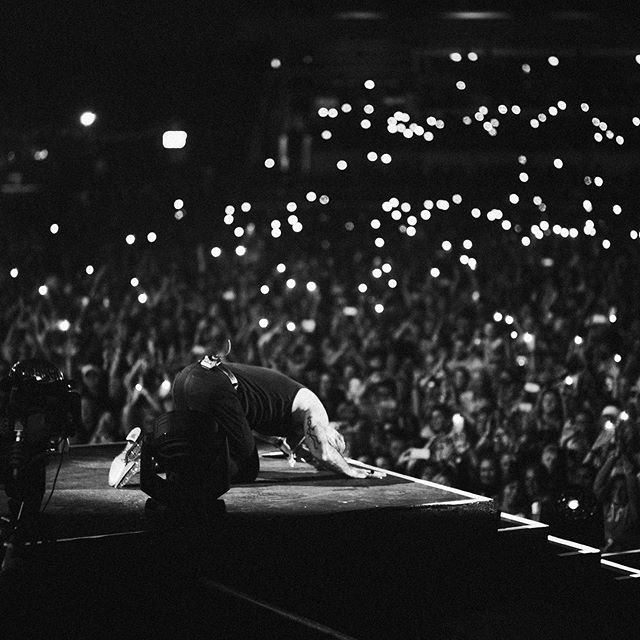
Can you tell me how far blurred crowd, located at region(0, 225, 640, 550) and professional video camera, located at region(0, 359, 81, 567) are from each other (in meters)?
1.71

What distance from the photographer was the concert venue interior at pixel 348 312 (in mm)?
5777

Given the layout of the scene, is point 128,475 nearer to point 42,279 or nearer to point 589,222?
point 42,279

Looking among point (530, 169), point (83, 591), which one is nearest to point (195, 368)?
point (83, 591)

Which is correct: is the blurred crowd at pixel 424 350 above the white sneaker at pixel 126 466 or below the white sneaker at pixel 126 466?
above

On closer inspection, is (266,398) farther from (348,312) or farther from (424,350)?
(348,312)

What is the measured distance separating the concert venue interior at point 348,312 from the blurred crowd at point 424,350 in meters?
0.04

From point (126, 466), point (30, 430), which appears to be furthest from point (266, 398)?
point (30, 430)

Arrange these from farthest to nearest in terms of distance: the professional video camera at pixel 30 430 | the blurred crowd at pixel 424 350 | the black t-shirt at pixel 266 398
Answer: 1. the blurred crowd at pixel 424 350
2. the black t-shirt at pixel 266 398
3. the professional video camera at pixel 30 430

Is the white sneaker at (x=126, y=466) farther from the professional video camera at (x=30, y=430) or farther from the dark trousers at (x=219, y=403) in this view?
the professional video camera at (x=30, y=430)

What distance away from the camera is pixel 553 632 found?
18.9ft

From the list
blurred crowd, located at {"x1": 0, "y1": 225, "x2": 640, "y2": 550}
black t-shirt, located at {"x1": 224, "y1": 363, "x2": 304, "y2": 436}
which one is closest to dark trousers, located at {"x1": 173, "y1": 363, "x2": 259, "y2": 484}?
black t-shirt, located at {"x1": 224, "y1": 363, "x2": 304, "y2": 436}

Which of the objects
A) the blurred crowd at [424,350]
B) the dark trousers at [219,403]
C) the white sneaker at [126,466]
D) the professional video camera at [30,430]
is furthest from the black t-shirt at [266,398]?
the professional video camera at [30,430]

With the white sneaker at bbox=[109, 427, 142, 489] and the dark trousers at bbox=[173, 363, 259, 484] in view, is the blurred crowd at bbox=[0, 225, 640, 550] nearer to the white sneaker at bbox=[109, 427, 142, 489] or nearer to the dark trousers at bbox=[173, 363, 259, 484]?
the dark trousers at bbox=[173, 363, 259, 484]

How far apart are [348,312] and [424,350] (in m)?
2.01
